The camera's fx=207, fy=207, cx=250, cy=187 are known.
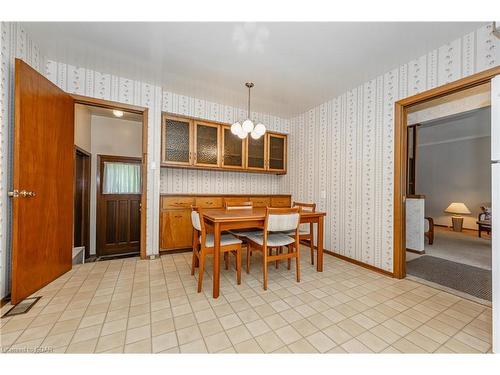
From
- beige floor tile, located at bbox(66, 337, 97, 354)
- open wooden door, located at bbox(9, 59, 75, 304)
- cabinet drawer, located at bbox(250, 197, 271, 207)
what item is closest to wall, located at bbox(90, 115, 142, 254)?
open wooden door, located at bbox(9, 59, 75, 304)

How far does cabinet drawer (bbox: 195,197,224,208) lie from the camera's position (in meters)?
3.39

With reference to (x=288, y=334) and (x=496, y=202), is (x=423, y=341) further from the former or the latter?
(x=496, y=202)

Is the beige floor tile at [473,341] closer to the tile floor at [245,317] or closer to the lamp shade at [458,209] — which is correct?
the tile floor at [245,317]

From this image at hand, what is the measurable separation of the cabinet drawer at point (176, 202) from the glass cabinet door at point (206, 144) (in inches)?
24.6

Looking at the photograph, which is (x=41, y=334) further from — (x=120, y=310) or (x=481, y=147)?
(x=481, y=147)

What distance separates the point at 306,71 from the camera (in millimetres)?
2602

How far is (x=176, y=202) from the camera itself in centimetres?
321

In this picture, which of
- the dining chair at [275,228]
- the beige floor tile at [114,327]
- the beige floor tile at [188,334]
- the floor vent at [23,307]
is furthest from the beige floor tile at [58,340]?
the dining chair at [275,228]

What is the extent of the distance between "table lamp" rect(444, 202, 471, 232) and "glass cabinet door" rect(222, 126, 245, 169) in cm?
608

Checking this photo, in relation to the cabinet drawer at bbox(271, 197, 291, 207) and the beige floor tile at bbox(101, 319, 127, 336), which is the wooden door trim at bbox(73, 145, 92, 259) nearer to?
the beige floor tile at bbox(101, 319, 127, 336)

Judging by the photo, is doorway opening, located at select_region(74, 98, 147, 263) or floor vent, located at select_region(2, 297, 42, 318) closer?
floor vent, located at select_region(2, 297, 42, 318)

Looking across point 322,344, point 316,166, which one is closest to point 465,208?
point 316,166

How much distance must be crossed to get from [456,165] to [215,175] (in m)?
7.04

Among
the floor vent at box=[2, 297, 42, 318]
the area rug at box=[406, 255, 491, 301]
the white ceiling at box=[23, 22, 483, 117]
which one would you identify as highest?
the white ceiling at box=[23, 22, 483, 117]
